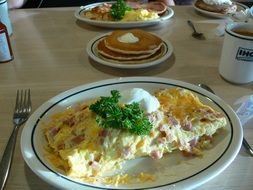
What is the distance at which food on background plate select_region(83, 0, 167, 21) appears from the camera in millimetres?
1398

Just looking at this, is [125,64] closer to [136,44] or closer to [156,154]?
[136,44]

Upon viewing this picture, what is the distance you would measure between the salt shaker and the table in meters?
0.02

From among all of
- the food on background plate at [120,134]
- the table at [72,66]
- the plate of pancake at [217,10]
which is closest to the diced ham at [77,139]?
the food on background plate at [120,134]

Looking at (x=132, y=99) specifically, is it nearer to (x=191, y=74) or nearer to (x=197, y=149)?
(x=197, y=149)

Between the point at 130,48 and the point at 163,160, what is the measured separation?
50cm

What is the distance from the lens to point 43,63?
1.14 m

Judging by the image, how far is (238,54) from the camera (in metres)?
0.94

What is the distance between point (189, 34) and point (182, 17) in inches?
8.8

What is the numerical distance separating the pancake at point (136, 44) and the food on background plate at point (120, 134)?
0.37 m

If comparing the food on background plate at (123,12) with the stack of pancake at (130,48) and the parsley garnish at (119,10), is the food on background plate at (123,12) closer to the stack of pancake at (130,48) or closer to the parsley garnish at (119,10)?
the parsley garnish at (119,10)

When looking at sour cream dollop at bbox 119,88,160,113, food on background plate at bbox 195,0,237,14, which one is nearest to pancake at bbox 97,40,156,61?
sour cream dollop at bbox 119,88,160,113

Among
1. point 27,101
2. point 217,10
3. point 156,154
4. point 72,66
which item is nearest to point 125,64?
point 72,66

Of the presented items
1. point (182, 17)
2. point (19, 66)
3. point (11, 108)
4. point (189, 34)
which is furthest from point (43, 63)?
point (182, 17)

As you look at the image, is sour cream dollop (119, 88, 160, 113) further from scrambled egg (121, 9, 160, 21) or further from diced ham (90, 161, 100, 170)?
scrambled egg (121, 9, 160, 21)
